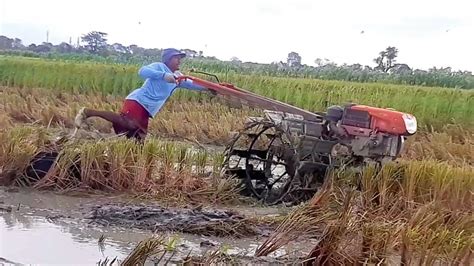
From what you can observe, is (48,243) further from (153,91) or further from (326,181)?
(153,91)

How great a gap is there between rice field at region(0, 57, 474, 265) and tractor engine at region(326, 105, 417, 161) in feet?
0.62

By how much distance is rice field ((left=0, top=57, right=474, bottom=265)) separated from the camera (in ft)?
15.3

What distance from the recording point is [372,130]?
277 inches

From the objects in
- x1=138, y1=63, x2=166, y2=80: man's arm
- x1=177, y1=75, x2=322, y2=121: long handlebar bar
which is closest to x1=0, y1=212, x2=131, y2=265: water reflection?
x1=177, y1=75, x2=322, y2=121: long handlebar bar

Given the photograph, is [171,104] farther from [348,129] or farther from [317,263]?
[317,263]

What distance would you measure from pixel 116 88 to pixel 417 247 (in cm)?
1213

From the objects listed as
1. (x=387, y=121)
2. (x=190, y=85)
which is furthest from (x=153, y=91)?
(x=387, y=121)

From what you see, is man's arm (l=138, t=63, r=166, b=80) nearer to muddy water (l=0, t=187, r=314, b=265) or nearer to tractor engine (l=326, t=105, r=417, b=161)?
muddy water (l=0, t=187, r=314, b=265)

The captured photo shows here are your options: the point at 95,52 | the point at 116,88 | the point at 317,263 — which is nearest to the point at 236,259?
the point at 317,263

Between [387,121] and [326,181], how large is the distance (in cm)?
88

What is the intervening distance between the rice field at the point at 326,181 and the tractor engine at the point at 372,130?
189 mm

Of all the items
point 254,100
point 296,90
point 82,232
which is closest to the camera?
point 82,232

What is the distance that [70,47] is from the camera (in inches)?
1421

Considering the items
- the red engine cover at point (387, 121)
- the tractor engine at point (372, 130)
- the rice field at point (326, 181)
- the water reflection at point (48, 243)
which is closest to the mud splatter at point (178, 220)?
the water reflection at point (48, 243)
